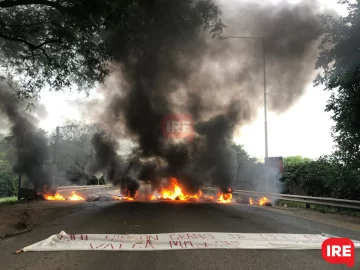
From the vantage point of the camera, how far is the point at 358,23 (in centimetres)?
1051

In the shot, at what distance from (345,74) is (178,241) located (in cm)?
820

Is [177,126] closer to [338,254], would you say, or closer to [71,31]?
[71,31]

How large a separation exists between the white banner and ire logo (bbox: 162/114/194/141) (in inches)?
533

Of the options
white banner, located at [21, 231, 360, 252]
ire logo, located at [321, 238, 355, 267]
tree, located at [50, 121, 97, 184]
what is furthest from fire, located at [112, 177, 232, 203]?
tree, located at [50, 121, 97, 184]

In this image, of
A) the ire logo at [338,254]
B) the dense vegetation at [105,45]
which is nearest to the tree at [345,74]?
the dense vegetation at [105,45]

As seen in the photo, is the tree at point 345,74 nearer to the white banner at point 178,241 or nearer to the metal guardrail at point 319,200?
the metal guardrail at point 319,200

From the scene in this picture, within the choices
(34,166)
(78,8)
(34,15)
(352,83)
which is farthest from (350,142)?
(34,166)

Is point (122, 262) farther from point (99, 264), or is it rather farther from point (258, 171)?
point (258, 171)

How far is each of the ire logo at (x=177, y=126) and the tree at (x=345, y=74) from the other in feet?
30.4

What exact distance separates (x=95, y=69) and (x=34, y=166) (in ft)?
30.4

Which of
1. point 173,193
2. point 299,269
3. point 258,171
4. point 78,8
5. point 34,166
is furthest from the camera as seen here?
point 258,171

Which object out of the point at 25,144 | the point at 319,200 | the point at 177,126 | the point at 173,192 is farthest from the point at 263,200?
the point at 25,144

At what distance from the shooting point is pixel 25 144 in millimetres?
19281

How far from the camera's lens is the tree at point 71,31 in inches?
391
